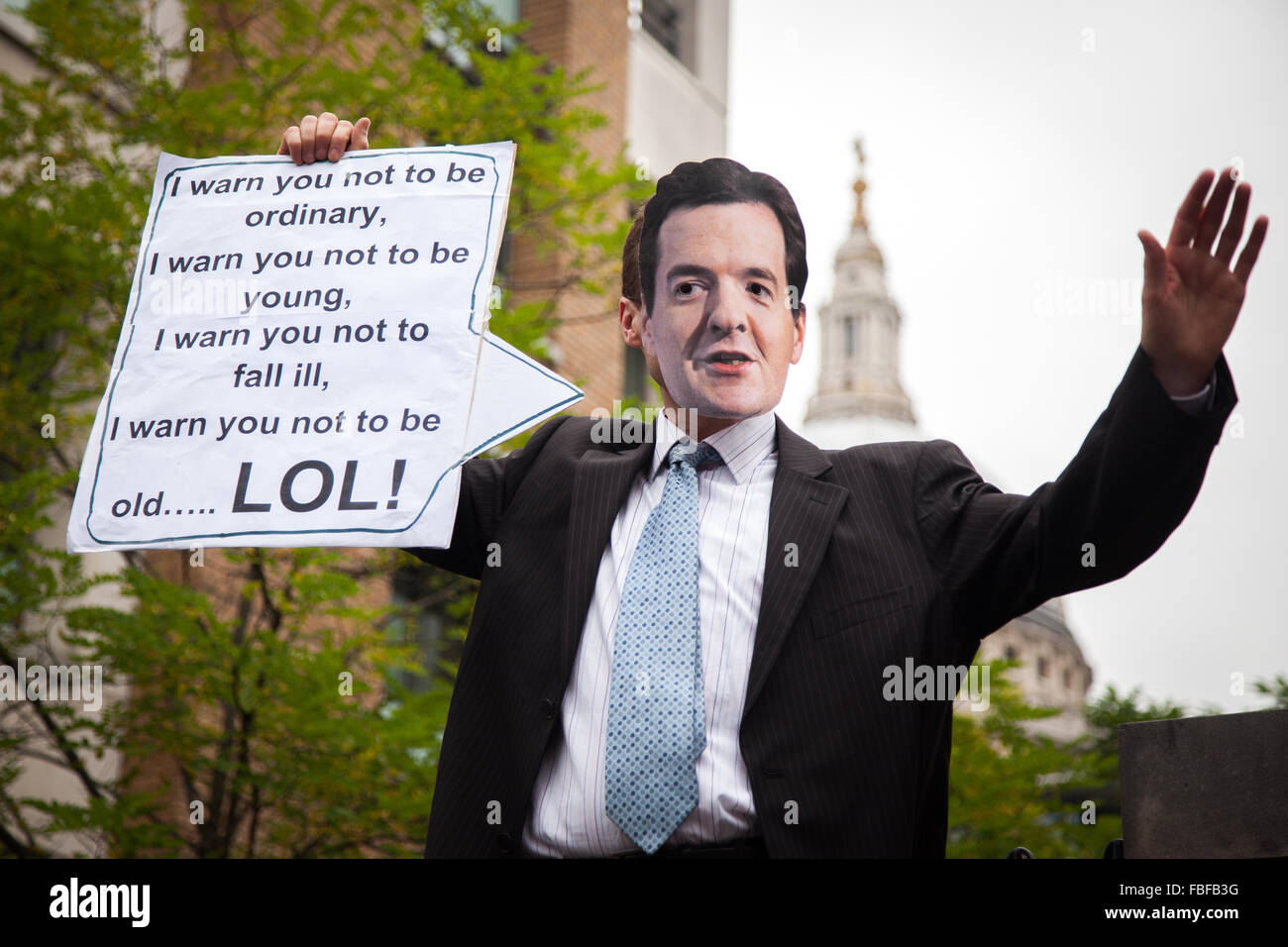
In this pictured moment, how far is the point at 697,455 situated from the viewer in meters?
3.37

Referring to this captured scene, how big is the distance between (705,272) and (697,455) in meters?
0.43

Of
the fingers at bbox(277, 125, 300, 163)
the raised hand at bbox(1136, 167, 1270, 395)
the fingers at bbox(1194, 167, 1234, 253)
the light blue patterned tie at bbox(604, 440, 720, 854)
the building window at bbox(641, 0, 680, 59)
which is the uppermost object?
the building window at bbox(641, 0, 680, 59)

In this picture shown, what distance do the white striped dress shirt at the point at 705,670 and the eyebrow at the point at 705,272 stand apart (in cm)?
34

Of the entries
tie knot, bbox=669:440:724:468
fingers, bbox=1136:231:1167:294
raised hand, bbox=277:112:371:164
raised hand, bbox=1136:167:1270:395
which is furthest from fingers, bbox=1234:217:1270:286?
raised hand, bbox=277:112:371:164

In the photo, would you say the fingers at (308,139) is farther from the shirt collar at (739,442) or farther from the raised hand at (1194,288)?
the raised hand at (1194,288)

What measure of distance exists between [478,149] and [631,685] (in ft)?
5.38

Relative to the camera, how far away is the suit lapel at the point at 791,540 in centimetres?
295

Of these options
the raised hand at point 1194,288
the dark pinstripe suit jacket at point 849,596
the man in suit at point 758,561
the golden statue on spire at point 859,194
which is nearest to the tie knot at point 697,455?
the man in suit at point 758,561

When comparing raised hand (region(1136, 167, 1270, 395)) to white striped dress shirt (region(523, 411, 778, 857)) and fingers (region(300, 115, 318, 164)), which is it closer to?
white striped dress shirt (region(523, 411, 778, 857))

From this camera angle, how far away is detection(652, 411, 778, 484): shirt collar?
11.0 ft

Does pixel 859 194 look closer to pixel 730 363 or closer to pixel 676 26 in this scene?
pixel 676 26

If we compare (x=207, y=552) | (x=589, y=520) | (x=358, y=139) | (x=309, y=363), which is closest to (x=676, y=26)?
(x=207, y=552)
